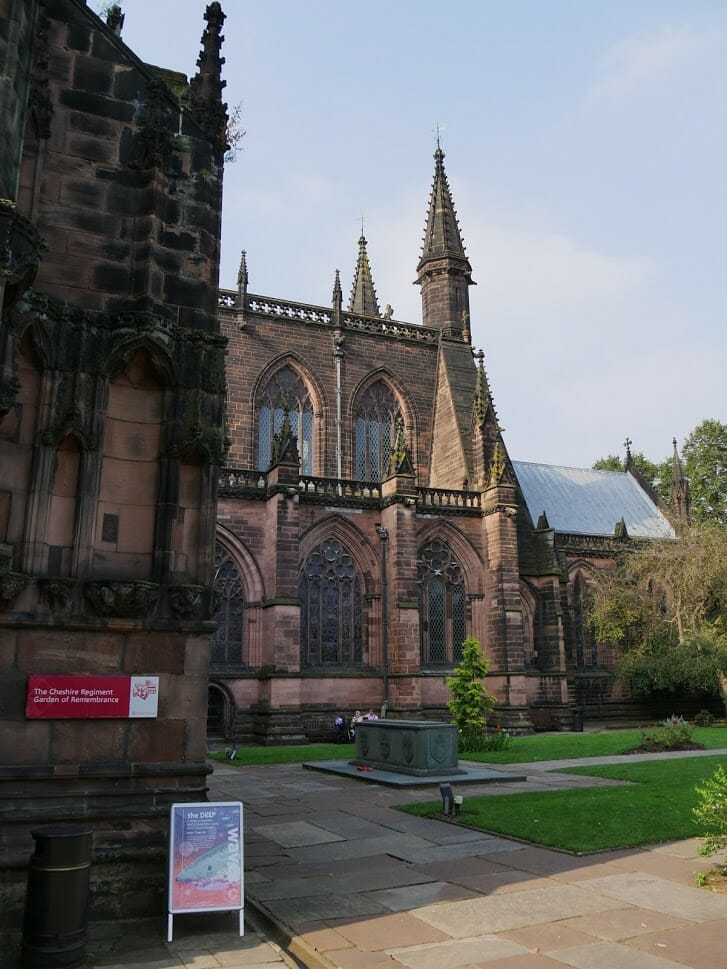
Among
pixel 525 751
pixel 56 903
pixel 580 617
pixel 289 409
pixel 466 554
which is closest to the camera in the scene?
pixel 56 903

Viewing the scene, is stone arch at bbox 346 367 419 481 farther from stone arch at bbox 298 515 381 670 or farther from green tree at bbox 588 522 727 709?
green tree at bbox 588 522 727 709

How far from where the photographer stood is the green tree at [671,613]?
3152 cm

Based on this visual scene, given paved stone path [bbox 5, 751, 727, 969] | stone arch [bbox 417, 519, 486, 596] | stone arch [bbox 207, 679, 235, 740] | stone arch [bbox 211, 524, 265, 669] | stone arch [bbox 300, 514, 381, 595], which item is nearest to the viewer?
paved stone path [bbox 5, 751, 727, 969]

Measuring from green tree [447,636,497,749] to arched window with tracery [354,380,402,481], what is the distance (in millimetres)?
13421

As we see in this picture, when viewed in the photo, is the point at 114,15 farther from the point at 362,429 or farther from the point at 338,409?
the point at 362,429

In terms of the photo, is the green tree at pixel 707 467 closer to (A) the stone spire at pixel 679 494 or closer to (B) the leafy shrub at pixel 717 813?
(A) the stone spire at pixel 679 494

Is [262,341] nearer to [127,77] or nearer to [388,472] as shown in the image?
[388,472]

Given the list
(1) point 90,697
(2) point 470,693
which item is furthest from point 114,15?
(2) point 470,693

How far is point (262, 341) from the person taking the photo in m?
33.1

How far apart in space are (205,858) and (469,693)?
15.4 metres

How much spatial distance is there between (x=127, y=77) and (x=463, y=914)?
8.64 metres

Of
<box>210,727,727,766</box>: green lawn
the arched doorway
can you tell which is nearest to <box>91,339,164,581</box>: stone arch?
<box>210,727,727,766</box>: green lawn

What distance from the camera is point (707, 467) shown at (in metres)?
50.0

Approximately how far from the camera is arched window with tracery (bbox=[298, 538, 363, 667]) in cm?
2800
